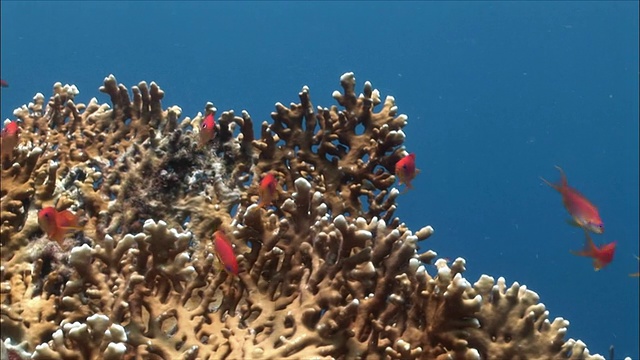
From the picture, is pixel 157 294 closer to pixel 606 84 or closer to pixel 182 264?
pixel 182 264

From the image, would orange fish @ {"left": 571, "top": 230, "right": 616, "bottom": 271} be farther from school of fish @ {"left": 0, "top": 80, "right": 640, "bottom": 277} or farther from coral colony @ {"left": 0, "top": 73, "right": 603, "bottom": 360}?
coral colony @ {"left": 0, "top": 73, "right": 603, "bottom": 360}

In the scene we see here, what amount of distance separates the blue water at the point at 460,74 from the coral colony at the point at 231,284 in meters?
88.7

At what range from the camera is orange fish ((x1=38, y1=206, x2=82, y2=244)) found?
3.58m

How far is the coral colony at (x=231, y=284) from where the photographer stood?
3029 millimetres

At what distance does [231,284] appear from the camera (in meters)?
3.44

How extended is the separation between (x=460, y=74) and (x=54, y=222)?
335 feet

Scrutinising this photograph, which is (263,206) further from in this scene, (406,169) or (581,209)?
(581,209)

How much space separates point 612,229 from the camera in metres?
99.9

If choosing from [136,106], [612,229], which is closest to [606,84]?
[612,229]

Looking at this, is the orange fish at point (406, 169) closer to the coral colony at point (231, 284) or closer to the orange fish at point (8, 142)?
the coral colony at point (231, 284)

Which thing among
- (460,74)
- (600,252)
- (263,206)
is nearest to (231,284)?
(263,206)

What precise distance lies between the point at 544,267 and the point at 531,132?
22181 mm

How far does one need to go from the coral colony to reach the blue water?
88696mm

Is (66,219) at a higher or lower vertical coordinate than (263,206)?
lower
